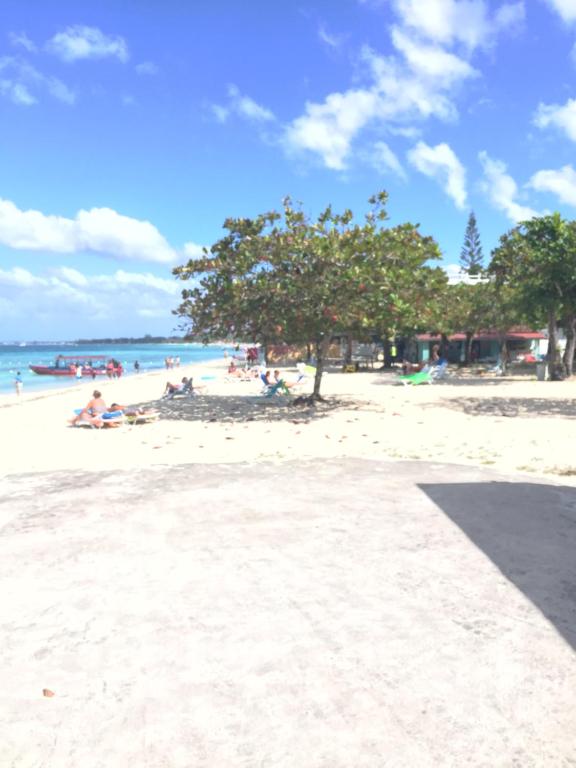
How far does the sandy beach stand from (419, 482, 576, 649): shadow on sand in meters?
1.31

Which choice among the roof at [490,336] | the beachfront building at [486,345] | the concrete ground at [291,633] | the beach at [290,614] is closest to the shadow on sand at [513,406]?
the beach at [290,614]

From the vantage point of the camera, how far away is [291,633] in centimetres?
359

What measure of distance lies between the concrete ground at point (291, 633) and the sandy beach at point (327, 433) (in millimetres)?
2973

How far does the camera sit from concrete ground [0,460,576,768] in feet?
8.63

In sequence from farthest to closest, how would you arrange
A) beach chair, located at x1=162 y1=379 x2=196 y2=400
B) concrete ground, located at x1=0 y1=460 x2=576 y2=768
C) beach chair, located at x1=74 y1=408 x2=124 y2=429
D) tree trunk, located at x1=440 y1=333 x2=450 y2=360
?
tree trunk, located at x1=440 y1=333 x2=450 y2=360, beach chair, located at x1=162 y1=379 x2=196 y2=400, beach chair, located at x1=74 y1=408 x2=124 y2=429, concrete ground, located at x1=0 y1=460 x2=576 y2=768

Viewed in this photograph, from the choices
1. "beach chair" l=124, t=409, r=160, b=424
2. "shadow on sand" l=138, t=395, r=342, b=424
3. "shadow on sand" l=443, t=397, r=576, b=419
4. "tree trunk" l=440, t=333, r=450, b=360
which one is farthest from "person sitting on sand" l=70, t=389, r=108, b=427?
"tree trunk" l=440, t=333, r=450, b=360

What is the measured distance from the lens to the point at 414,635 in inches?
139

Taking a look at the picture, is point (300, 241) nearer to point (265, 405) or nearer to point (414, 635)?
point (265, 405)

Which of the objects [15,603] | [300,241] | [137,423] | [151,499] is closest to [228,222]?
[300,241]

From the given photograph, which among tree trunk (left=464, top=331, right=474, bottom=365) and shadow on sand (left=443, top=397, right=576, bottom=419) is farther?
tree trunk (left=464, top=331, right=474, bottom=365)

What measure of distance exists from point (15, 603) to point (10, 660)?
81 centimetres

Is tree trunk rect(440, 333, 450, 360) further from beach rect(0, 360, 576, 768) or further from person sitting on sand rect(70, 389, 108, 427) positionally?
beach rect(0, 360, 576, 768)

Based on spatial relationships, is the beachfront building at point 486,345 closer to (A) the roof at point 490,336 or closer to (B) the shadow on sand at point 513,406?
(A) the roof at point 490,336

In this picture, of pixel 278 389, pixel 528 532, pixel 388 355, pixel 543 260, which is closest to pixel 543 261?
pixel 543 260
